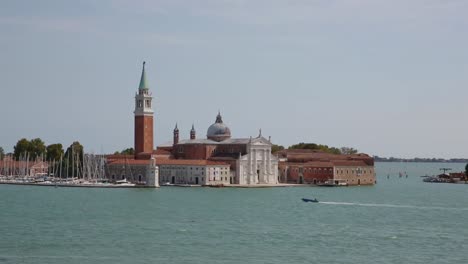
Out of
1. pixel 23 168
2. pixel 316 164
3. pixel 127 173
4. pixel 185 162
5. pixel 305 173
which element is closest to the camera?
pixel 185 162

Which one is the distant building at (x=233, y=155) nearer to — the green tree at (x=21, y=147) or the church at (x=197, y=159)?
the church at (x=197, y=159)

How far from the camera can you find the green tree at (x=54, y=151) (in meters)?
71.9

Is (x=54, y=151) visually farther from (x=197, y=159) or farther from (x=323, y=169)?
(x=323, y=169)

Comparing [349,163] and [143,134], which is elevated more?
[143,134]

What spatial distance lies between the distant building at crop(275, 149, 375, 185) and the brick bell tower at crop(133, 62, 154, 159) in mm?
9808

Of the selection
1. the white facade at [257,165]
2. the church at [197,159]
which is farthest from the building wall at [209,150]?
the white facade at [257,165]

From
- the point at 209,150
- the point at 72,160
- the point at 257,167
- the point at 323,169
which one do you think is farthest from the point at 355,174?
the point at 72,160

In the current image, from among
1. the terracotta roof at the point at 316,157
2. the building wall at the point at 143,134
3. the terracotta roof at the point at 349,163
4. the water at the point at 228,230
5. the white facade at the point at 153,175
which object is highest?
the building wall at the point at 143,134

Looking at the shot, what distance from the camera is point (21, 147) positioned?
7556 cm

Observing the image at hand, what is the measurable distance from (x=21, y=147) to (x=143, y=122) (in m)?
16.4

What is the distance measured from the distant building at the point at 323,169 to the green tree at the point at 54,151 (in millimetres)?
17504

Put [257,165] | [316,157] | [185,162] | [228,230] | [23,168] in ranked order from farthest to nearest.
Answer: [23,168] < [316,157] < [257,165] < [185,162] < [228,230]

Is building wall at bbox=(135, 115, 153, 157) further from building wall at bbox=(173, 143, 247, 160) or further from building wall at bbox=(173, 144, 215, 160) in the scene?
building wall at bbox=(173, 143, 247, 160)

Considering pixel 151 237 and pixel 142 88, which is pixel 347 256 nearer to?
pixel 151 237
